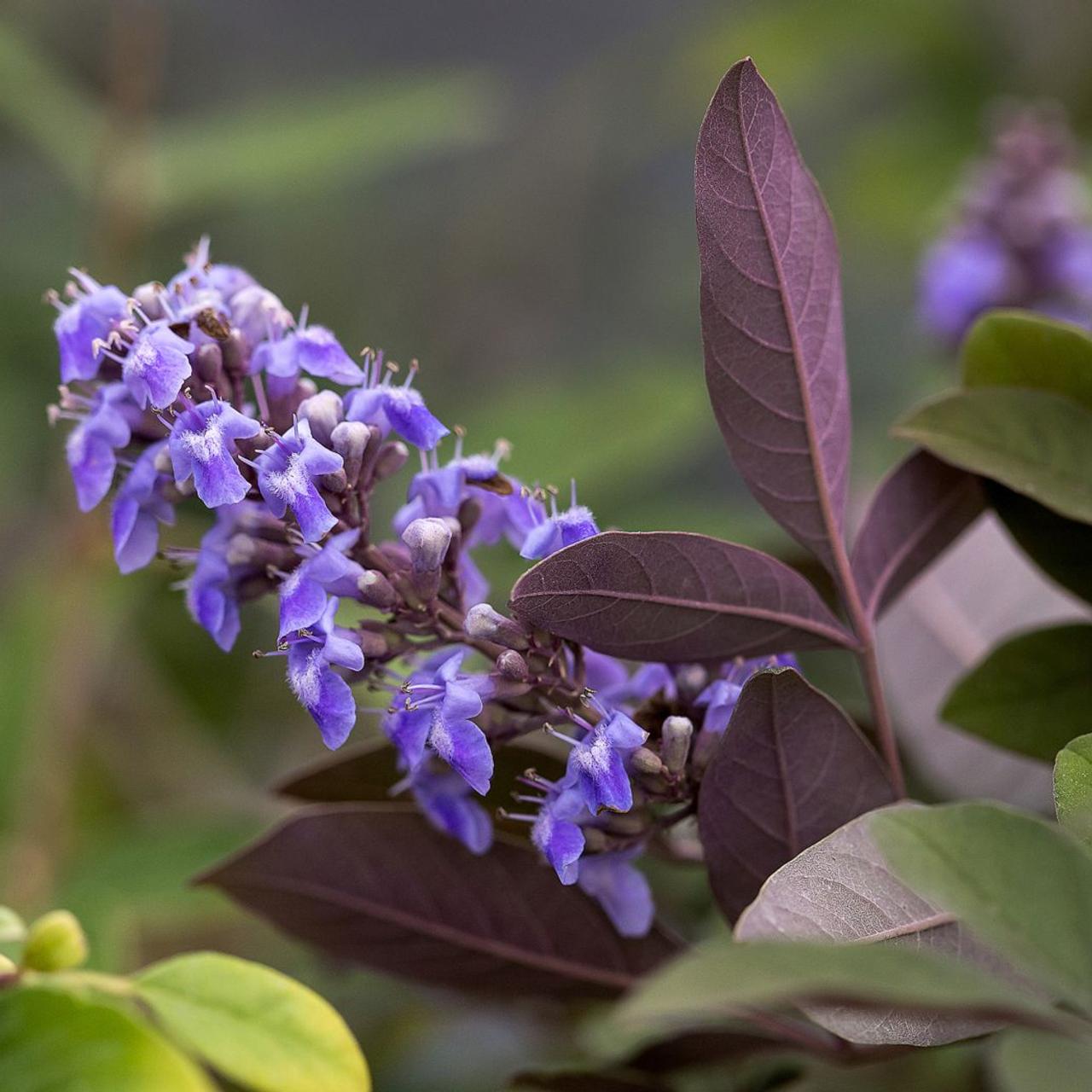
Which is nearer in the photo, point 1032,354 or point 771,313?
point 771,313

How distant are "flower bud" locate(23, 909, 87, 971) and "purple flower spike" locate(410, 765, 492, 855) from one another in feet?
0.66

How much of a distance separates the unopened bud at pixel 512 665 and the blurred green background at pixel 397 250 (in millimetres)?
509

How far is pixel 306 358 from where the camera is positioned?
809 mm

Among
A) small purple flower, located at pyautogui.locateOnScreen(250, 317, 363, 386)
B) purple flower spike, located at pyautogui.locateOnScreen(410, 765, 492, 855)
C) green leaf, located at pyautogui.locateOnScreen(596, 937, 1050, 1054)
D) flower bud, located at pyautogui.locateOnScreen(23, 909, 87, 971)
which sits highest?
small purple flower, located at pyautogui.locateOnScreen(250, 317, 363, 386)

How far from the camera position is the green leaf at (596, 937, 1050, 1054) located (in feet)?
1.39

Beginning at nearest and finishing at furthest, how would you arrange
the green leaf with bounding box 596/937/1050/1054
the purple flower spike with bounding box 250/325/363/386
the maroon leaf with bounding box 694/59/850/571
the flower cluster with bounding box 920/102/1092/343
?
the green leaf with bounding box 596/937/1050/1054, the maroon leaf with bounding box 694/59/850/571, the purple flower spike with bounding box 250/325/363/386, the flower cluster with bounding box 920/102/1092/343

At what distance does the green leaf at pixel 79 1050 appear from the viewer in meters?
0.64

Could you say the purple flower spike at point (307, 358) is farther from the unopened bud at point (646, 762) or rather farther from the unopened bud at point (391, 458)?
the unopened bud at point (646, 762)

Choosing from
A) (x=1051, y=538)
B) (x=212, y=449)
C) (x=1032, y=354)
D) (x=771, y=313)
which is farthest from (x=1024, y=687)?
(x=212, y=449)

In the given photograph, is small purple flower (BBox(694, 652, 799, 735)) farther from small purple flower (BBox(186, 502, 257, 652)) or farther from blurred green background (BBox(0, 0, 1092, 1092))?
blurred green background (BBox(0, 0, 1092, 1092))

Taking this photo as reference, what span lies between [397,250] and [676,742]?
261cm

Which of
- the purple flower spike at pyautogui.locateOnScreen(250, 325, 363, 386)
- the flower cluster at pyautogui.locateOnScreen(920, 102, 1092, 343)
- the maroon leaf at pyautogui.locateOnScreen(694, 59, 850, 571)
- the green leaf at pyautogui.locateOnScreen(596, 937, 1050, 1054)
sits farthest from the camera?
the flower cluster at pyautogui.locateOnScreen(920, 102, 1092, 343)

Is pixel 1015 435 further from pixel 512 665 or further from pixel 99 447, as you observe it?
pixel 99 447

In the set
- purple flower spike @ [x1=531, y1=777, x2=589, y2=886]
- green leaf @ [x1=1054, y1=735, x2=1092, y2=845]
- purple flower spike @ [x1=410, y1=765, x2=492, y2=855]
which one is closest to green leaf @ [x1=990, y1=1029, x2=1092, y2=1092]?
green leaf @ [x1=1054, y1=735, x2=1092, y2=845]
